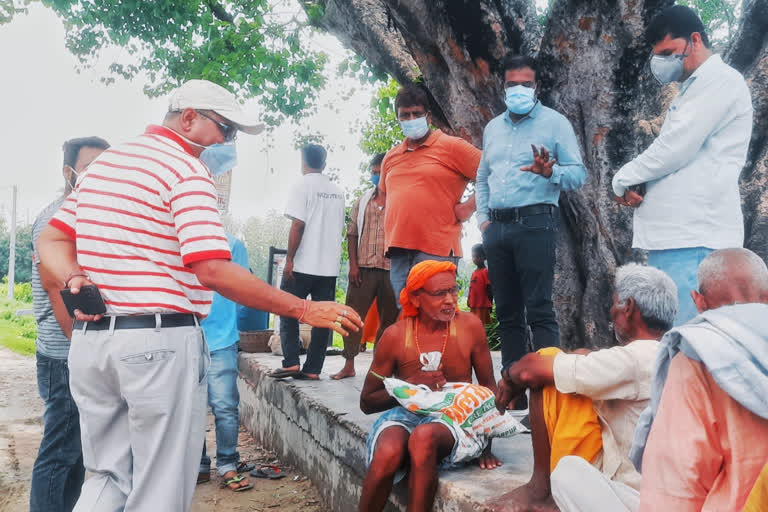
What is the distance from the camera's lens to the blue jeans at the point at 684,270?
2.80 meters

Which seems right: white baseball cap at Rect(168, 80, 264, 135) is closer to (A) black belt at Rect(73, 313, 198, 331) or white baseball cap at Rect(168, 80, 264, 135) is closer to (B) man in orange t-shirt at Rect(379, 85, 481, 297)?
(A) black belt at Rect(73, 313, 198, 331)

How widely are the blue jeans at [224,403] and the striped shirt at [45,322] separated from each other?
4.48 ft

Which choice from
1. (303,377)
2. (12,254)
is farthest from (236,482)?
(12,254)

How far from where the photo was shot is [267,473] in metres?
4.55

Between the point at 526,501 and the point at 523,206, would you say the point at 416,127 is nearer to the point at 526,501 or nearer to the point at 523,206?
the point at 523,206

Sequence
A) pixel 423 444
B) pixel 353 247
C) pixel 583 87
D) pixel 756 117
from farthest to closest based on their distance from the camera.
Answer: pixel 353 247, pixel 583 87, pixel 756 117, pixel 423 444

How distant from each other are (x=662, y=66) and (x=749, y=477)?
7.84 ft

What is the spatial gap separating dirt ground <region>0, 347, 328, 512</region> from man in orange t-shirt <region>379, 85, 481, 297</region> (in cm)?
151

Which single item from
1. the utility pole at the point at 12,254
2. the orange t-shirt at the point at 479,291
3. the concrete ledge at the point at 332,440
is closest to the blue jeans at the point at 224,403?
the concrete ledge at the point at 332,440

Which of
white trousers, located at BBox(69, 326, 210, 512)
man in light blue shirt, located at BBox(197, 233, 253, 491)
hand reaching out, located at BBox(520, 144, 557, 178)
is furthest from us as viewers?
man in light blue shirt, located at BBox(197, 233, 253, 491)

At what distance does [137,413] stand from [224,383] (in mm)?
2311

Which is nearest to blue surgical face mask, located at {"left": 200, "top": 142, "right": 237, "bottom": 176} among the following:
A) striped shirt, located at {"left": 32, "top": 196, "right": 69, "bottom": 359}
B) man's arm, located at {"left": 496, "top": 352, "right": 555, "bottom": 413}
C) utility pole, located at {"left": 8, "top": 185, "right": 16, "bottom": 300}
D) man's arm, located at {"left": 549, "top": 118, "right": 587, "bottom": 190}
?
striped shirt, located at {"left": 32, "top": 196, "right": 69, "bottom": 359}

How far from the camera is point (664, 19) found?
3084mm

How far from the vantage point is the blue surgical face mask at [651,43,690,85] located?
3068 millimetres
